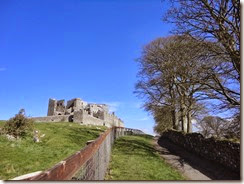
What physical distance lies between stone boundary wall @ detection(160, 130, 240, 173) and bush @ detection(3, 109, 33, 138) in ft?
30.5

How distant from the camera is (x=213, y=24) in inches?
408

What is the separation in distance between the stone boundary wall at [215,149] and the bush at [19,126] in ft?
30.5

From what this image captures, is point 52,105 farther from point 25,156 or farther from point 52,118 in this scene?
point 25,156

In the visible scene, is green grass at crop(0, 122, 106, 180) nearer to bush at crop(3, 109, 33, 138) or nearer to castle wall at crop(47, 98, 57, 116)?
bush at crop(3, 109, 33, 138)

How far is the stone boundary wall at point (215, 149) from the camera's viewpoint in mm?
9059

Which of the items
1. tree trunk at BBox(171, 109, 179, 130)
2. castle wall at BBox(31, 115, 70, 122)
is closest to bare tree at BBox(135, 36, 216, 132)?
tree trunk at BBox(171, 109, 179, 130)

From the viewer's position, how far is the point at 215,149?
1153cm

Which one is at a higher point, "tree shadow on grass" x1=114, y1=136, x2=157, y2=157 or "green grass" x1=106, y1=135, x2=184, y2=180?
"tree shadow on grass" x1=114, y1=136, x2=157, y2=157

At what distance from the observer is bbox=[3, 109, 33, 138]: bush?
1220 cm

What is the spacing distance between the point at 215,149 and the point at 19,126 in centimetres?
A: 977

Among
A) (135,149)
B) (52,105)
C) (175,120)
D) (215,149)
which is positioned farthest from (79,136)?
(52,105)

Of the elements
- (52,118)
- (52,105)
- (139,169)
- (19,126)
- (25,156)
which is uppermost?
(52,105)

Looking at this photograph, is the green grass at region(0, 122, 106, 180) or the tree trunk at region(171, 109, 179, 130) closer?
the green grass at region(0, 122, 106, 180)

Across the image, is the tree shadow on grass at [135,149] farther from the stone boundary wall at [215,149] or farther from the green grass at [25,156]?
the green grass at [25,156]
